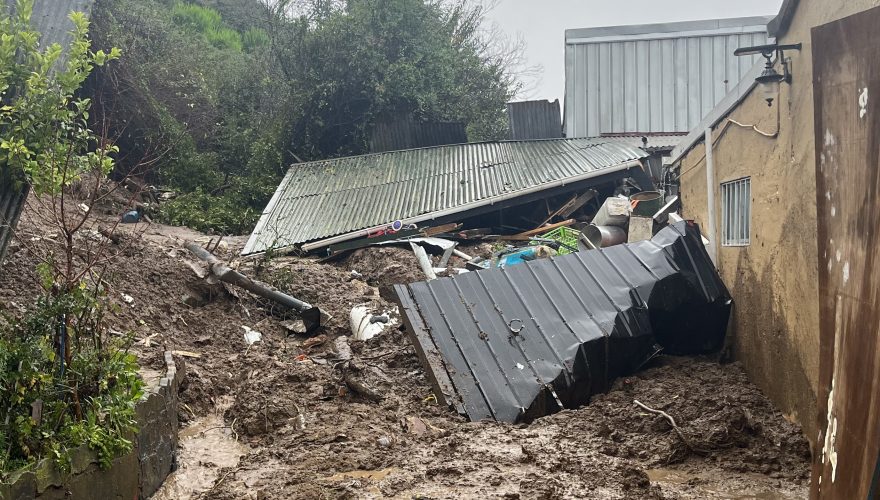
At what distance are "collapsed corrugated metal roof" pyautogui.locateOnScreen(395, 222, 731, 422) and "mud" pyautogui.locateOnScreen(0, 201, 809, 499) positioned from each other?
24 centimetres

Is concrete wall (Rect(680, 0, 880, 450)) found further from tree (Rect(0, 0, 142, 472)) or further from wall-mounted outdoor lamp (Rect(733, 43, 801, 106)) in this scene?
tree (Rect(0, 0, 142, 472))

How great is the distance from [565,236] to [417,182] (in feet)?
14.3

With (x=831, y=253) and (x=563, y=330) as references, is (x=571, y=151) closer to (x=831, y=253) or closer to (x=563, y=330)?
(x=563, y=330)

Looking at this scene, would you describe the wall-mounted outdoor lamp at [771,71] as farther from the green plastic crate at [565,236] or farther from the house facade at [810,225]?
the green plastic crate at [565,236]

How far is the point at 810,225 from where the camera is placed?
188 inches

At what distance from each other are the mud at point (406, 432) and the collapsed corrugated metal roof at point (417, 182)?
5.97 metres

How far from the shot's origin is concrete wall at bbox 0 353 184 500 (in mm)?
3764

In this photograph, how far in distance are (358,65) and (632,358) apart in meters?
15.5

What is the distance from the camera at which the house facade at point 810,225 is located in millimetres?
3000

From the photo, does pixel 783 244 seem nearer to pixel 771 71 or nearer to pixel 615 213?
pixel 771 71

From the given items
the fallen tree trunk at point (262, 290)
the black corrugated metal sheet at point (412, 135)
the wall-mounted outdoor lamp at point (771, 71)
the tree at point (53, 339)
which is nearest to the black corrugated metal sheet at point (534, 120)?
the black corrugated metal sheet at point (412, 135)

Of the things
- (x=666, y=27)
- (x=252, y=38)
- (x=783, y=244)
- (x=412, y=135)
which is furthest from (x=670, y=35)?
(x=252, y=38)

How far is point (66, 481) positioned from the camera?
12.9 feet

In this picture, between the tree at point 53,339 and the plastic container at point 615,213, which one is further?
the plastic container at point 615,213
